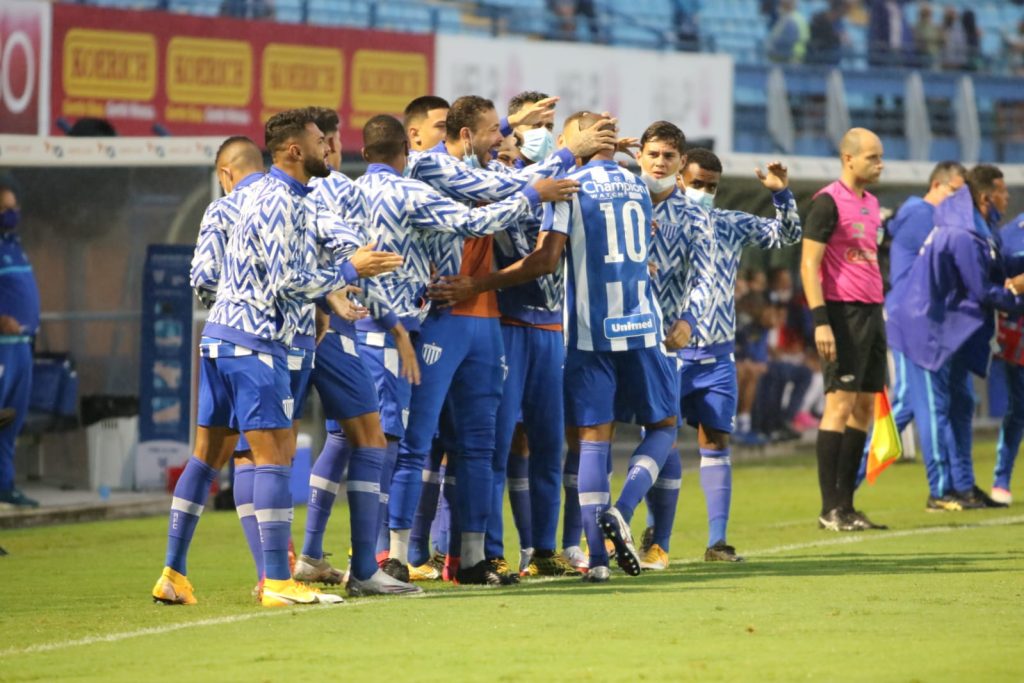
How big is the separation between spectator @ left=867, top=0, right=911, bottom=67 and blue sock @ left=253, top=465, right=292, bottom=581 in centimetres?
2227

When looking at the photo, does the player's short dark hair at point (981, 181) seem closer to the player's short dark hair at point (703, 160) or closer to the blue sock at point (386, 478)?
the player's short dark hair at point (703, 160)

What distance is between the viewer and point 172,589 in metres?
8.62

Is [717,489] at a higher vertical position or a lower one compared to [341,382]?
lower

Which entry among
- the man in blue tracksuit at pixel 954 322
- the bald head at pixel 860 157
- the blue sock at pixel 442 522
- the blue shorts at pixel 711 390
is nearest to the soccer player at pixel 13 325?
the blue sock at pixel 442 522

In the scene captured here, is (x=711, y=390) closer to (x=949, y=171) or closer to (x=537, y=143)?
(x=537, y=143)

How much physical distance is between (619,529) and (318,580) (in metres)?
1.62

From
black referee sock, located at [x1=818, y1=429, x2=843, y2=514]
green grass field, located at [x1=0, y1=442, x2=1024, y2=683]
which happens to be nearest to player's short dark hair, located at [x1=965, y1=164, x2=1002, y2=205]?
black referee sock, located at [x1=818, y1=429, x2=843, y2=514]

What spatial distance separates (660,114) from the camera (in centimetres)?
2266

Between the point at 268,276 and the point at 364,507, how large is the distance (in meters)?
1.14

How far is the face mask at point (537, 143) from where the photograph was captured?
32.9 ft

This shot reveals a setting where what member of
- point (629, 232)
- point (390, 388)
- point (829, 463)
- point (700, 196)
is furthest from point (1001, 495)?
point (390, 388)

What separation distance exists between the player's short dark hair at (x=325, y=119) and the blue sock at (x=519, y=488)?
2.17m

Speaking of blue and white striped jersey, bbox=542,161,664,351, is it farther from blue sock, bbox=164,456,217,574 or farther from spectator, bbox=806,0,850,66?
spectator, bbox=806,0,850,66

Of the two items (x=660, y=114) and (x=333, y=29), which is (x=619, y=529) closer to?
(x=333, y=29)
